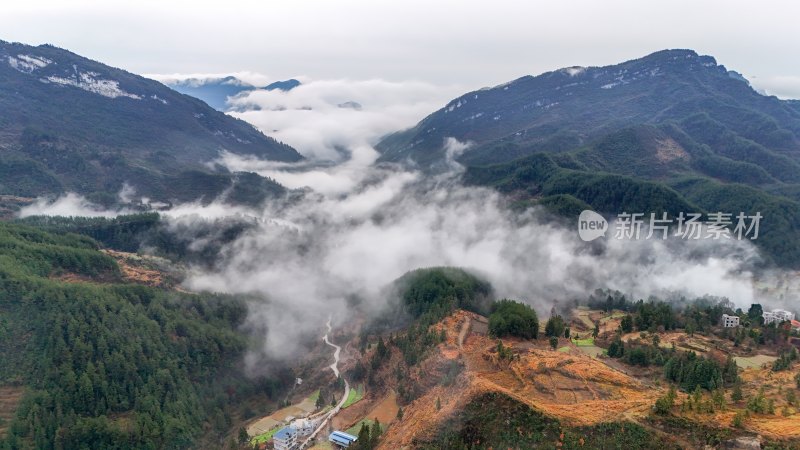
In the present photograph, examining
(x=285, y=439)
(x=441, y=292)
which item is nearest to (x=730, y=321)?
(x=441, y=292)

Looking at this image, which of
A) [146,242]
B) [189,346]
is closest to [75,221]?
[146,242]

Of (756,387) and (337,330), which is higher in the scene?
(756,387)

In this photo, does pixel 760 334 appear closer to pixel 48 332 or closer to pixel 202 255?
pixel 48 332

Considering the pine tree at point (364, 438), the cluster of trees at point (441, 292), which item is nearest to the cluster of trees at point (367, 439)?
the pine tree at point (364, 438)

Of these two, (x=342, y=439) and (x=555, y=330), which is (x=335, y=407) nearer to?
(x=342, y=439)

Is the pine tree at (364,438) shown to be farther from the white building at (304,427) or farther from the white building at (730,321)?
the white building at (730,321)

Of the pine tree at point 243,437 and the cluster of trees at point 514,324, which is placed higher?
the cluster of trees at point 514,324
